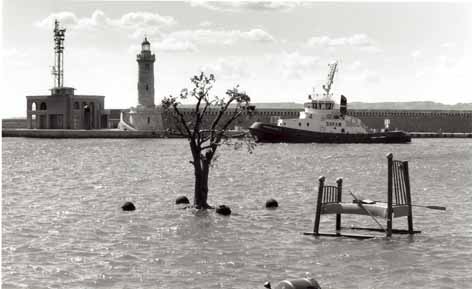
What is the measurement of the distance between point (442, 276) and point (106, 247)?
26.1 feet

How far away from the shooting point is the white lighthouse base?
353 ft

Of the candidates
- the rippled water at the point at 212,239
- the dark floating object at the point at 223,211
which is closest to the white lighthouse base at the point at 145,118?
the rippled water at the point at 212,239

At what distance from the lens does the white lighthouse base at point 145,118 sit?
353 feet

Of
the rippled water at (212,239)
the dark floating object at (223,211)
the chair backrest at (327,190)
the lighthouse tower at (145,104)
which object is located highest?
the lighthouse tower at (145,104)

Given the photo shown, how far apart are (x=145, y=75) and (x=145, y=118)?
21.4 ft

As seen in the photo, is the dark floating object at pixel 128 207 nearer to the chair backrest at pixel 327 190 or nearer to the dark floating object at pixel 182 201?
the dark floating object at pixel 182 201

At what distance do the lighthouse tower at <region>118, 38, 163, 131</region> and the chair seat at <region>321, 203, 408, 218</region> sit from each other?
81.7 m

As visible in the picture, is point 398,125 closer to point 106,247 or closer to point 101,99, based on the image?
point 101,99

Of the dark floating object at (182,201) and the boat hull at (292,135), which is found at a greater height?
the boat hull at (292,135)

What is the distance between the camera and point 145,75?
103812mm

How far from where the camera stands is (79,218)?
2770 cm

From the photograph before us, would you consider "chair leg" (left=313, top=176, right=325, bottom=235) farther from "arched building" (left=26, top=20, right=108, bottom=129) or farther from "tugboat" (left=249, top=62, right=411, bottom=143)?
"arched building" (left=26, top=20, right=108, bottom=129)

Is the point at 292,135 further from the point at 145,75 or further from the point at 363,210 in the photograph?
the point at 363,210

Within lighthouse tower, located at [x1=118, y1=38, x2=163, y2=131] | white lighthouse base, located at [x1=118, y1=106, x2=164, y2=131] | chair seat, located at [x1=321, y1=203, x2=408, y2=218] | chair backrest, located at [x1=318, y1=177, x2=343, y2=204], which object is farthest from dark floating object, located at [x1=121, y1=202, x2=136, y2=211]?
white lighthouse base, located at [x1=118, y1=106, x2=164, y2=131]
